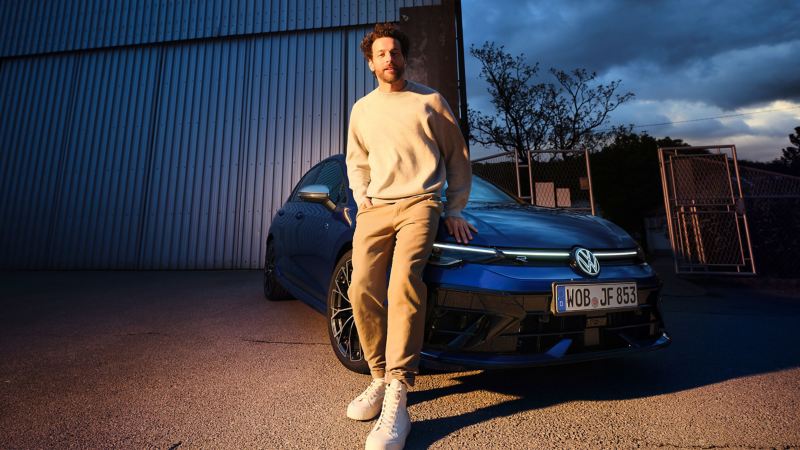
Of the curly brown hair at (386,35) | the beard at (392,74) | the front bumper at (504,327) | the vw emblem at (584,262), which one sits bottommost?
the front bumper at (504,327)

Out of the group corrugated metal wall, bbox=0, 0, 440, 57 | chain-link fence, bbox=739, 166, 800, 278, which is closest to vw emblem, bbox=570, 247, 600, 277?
chain-link fence, bbox=739, 166, 800, 278

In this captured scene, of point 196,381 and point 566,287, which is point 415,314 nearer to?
point 566,287

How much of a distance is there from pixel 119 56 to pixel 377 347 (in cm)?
1084

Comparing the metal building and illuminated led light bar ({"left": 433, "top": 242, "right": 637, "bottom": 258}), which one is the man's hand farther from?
the metal building

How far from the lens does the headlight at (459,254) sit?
64.9 inches

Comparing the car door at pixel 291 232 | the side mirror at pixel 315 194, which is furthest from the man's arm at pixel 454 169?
the car door at pixel 291 232

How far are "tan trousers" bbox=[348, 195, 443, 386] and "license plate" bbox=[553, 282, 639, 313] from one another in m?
0.57

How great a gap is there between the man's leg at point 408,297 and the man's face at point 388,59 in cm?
62

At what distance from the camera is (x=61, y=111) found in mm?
9125

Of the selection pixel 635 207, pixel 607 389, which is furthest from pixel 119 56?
pixel 635 207

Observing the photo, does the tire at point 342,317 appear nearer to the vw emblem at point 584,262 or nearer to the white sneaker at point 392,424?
the white sneaker at point 392,424

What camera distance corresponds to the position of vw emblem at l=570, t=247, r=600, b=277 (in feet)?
5.47

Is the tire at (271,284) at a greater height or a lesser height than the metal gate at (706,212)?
lesser

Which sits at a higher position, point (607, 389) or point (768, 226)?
point (768, 226)
